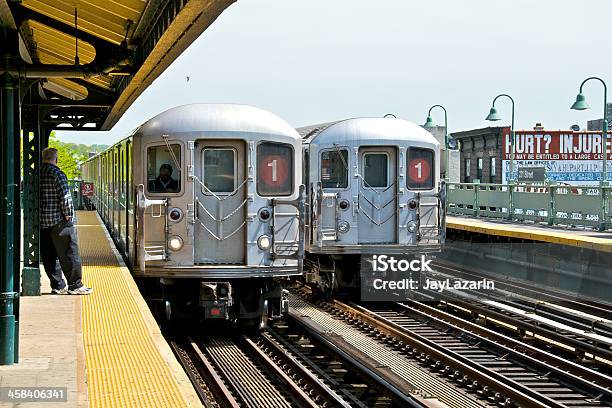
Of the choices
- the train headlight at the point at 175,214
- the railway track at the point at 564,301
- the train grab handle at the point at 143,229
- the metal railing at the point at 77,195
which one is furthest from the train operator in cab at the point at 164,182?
the metal railing at the point at 77,195

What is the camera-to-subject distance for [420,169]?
16109 mm

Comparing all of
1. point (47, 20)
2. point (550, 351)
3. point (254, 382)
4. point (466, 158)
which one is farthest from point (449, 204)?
point (47, 20)

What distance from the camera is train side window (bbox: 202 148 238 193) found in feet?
40.4

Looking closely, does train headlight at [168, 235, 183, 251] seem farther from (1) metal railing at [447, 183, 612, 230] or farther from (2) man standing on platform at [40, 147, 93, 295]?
(1) metal railing at [447, 183, 612, 230]

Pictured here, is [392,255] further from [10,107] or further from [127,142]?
[10,107]

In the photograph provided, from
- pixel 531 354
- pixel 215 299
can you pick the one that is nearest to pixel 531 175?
pixel 531 354

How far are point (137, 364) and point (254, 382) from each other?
3149 mm

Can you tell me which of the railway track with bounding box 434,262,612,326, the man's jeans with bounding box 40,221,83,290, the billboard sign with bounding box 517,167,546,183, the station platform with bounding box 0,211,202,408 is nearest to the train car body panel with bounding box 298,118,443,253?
the railway track with bounding box 434,262,612,326

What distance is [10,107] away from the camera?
783 centimetres

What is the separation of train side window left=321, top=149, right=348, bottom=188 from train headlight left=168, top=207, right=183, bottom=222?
13.9 ft

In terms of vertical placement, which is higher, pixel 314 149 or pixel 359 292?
pixel 314 149

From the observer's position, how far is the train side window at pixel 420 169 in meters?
16.0

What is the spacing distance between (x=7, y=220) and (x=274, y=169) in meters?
5.03

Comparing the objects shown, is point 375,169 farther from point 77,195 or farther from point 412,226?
point 77,195
